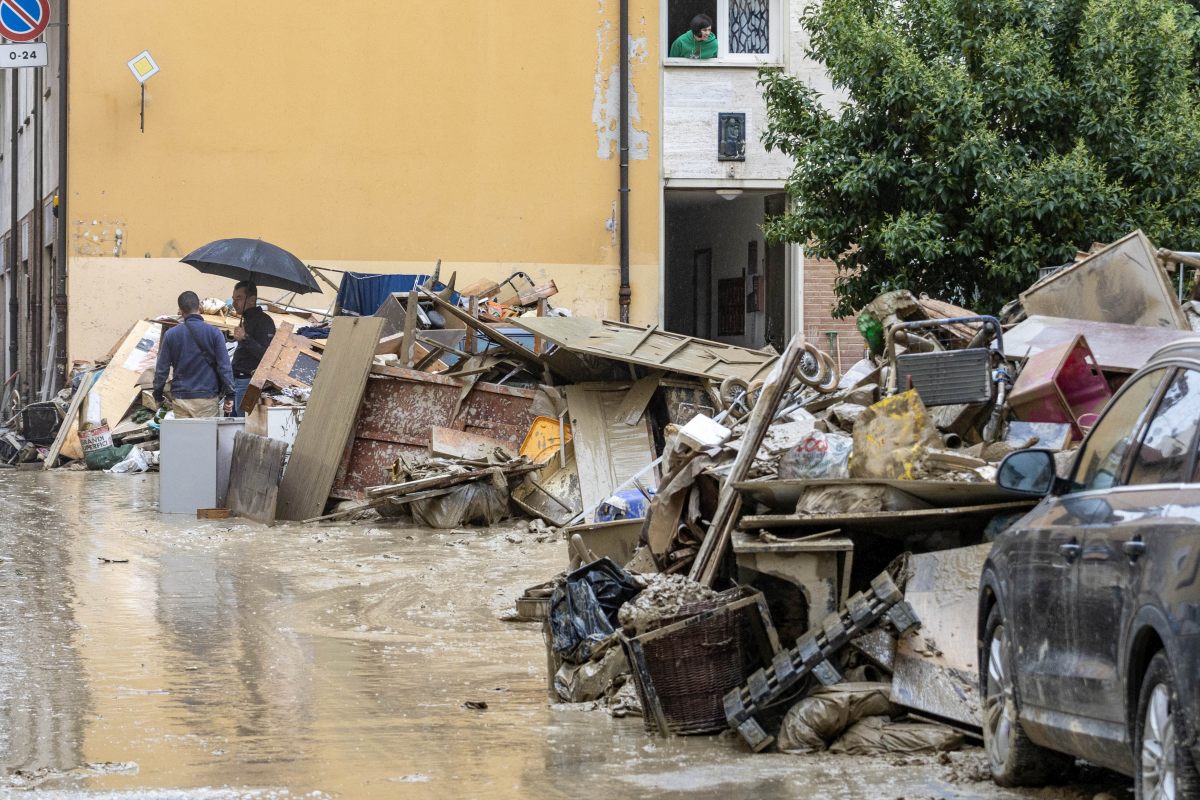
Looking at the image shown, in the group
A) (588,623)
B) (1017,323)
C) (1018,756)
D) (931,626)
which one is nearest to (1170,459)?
(1018,756)

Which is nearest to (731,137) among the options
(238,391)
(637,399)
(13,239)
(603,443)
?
(238,391)

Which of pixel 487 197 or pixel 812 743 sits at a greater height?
pixel 487 197

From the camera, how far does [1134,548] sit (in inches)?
161

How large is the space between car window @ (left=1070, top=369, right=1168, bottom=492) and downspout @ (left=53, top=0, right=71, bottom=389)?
1939 cm

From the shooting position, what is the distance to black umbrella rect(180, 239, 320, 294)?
18.9m

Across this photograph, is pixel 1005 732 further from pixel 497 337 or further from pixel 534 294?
pixel 534 294

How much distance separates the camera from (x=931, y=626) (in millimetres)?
6391

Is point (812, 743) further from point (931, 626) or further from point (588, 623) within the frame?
point (588, 623)

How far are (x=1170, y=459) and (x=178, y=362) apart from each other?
46.3ft

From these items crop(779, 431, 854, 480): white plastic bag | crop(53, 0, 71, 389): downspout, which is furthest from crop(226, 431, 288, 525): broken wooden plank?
crop(53, 0, 71, 389): downspout

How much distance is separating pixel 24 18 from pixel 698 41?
927 cm

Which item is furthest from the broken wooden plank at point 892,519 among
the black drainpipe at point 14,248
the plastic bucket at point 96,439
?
the black drainpipe at point 14,248

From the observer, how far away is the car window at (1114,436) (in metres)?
4.68

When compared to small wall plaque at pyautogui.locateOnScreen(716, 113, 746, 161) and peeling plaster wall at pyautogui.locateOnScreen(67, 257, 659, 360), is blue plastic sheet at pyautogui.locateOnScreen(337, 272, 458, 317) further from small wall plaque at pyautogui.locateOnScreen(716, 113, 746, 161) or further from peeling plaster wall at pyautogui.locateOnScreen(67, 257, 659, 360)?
small wall plaque at pyautogui.locateOnScreen(716, 113, 746, 161)
